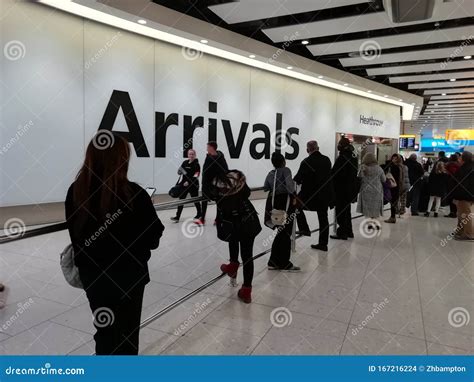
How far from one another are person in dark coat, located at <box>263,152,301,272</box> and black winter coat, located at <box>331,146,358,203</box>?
1640 mm

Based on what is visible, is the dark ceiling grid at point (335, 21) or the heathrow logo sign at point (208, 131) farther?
the heathrow logo sign at point (208, 131)

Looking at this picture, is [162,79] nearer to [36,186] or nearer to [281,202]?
[36,186]

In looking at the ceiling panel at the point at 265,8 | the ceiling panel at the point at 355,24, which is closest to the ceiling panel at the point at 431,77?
the ceiling panel at the point at 355,24

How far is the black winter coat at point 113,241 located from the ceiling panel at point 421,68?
10192 mm

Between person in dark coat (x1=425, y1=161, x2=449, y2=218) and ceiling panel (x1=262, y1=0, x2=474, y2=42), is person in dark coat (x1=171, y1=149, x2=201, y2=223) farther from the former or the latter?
person in dark coat (x1=425, y1=161, x2=449, y2=218)

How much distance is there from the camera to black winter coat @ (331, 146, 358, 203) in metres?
5.39

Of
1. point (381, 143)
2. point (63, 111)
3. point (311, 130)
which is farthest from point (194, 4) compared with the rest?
point (381, 143)

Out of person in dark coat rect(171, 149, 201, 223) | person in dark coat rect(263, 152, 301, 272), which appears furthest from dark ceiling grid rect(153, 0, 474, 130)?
person in dark coat rect(263, 152, 301, 272)

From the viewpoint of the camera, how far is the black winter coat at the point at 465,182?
5.67 metres

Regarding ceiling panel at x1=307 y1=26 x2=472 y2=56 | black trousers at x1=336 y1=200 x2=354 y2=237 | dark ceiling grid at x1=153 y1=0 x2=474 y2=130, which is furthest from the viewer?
ceiling panel at x1=307 y1=26 x2=472 y2=56

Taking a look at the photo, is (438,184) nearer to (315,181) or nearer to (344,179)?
(344,179)

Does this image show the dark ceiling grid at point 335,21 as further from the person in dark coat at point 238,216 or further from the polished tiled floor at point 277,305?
the person in dark coat at point 238,216

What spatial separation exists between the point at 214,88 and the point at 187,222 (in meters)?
3.47

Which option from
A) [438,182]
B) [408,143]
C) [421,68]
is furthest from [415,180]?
[408,143]
